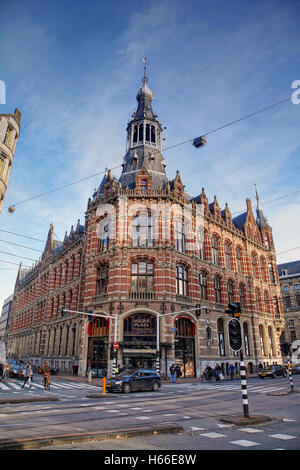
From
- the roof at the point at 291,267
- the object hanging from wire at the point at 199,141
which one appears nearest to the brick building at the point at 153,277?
the object hanging from wire at the point at 199,141

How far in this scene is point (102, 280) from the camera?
31.8 metres

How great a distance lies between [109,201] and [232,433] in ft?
91.2

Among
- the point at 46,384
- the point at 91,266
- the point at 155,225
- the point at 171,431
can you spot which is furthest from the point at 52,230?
the point at 171,431

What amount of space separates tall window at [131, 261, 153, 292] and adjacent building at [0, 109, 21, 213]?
1296 cm

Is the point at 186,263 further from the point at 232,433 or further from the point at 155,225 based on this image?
the point at 232,433

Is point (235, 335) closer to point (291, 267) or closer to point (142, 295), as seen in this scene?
point (142, 295)

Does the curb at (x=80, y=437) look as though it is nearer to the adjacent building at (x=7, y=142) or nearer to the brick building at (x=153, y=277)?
the brick building at (x=153, y=277)

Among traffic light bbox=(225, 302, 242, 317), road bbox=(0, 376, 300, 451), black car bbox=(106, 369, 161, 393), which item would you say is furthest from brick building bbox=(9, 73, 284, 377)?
traffic light bbox=(225, 302, 242, 317)

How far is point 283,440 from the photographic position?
22.3ft

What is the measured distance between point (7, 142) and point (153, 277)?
17.4 m

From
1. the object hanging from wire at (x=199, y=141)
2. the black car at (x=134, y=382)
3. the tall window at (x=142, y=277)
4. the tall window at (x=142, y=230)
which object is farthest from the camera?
the tall window at (x=142, y=230)

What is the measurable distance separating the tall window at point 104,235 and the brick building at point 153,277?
12 centimetres

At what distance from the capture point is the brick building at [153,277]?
28422 mm

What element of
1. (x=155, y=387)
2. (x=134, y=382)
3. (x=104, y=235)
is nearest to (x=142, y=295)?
(x=104, y=235)
